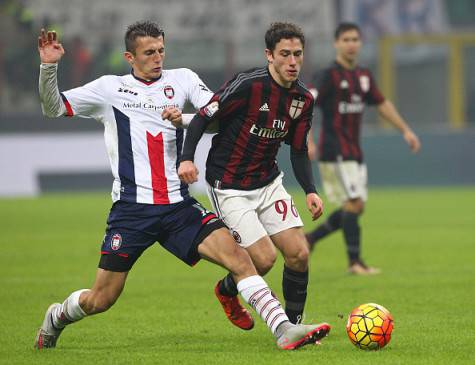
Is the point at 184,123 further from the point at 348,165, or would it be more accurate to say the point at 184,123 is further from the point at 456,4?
the point at 456,4

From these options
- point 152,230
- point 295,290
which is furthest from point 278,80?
point 295,290

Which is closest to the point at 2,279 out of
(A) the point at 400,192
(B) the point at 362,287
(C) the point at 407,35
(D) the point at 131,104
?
(B) the point at 362,287

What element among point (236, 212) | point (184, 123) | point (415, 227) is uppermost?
point (184, 123)

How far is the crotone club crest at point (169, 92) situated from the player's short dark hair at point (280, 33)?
2.19 ft

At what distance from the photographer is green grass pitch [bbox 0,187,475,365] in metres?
7.00

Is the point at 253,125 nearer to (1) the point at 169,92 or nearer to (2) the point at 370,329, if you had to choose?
(1) the point at 169,92

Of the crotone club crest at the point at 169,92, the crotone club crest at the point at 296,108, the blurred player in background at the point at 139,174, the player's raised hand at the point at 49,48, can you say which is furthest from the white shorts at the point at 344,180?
the player's raised hand at the point at 49,48

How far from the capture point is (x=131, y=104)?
7293 millimetres

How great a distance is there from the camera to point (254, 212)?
746 cm

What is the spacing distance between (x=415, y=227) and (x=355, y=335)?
9.41 m

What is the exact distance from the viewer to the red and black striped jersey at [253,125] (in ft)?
24.1

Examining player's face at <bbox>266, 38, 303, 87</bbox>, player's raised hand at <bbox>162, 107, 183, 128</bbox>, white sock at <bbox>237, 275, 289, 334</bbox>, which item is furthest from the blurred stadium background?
white sock at <bbox>237, 275, 289, 334</bbox>

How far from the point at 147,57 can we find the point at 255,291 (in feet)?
5.37

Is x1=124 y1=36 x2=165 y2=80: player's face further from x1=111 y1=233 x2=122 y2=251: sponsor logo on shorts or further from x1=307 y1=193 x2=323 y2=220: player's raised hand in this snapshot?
x1=307 y1=193 x2=323 y2=220: player's raised hand
